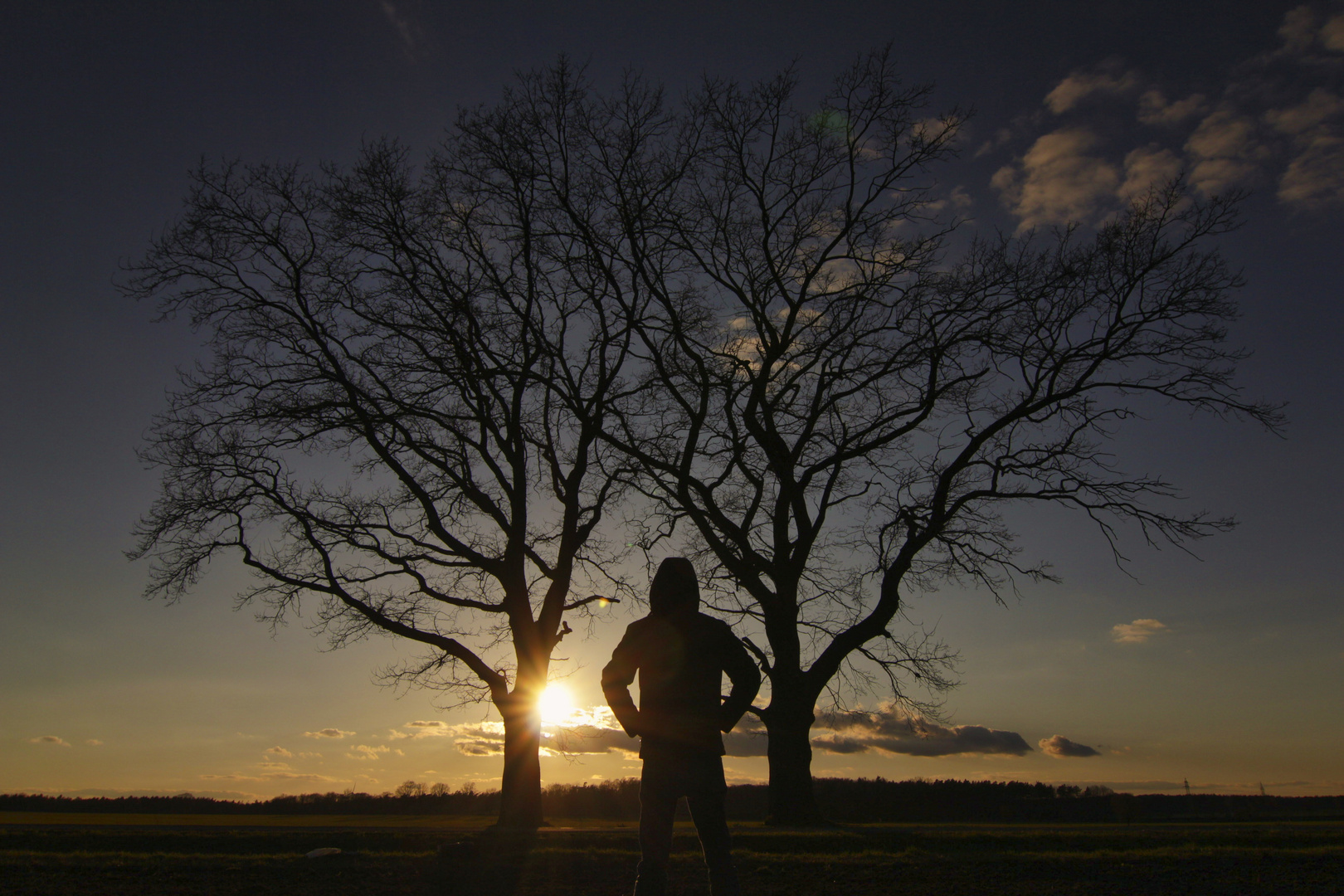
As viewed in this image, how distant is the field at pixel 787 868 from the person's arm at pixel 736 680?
9.40ft

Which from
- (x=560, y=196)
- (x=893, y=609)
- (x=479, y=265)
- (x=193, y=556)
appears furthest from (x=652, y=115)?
(x=193, y=556)

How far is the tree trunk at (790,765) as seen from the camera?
1427 cm

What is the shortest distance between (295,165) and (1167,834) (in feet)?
66.5

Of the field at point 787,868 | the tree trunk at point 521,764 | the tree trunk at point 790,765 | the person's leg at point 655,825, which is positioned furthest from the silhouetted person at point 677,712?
the tree trunk at point 521,764

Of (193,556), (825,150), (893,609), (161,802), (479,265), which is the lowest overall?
(161,802)

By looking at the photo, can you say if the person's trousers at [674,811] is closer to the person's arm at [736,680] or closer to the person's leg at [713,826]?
the person's leg at [713,826]

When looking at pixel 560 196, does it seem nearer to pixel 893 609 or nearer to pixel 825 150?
pixel 825 150

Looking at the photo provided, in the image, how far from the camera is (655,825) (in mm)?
4129

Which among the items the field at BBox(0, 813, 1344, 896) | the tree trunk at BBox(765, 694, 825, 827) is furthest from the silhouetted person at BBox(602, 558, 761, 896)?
the tree trunk at BBox(765, 694, 825, 827)

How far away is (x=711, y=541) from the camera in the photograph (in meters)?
16.1

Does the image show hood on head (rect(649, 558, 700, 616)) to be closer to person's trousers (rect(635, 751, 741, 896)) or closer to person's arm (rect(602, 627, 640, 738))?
person's arm (rect(602, 627, 640, 738))

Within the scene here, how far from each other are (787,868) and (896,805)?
88.0 feet

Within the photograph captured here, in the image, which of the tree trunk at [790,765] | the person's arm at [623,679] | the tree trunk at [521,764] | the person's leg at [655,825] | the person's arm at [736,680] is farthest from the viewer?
the tree trunk at [521,764]

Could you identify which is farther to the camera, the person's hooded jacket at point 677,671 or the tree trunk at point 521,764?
the tree trunk at point 521,764
